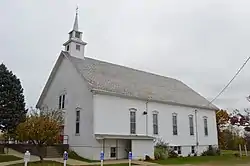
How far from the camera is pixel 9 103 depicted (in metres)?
27.8

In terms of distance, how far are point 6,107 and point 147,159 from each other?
1392cm

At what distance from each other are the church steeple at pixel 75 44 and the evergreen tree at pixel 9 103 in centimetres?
650

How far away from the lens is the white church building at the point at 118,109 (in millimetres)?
25688

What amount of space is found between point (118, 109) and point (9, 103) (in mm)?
10361

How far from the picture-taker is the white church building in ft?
84.3

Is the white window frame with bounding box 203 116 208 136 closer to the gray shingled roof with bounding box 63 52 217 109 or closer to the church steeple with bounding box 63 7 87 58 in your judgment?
the gray shingled roof with bounding box 63 52 217 109

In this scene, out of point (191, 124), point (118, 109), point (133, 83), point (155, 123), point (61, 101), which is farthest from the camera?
point (191, 124)

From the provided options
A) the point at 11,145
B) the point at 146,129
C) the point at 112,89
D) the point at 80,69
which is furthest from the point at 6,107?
the point at 146,129

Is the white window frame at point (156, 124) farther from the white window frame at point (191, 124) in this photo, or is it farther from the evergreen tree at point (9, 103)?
the evergreen tree at point (9, 103)

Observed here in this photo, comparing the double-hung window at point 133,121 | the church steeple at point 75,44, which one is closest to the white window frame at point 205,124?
the double-hung window at point 133,121

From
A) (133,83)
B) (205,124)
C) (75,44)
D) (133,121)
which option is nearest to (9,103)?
(75,44)

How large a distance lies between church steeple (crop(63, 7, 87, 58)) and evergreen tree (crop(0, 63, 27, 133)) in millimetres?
6497

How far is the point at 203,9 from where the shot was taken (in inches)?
668

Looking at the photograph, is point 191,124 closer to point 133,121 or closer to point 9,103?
point 133,121
